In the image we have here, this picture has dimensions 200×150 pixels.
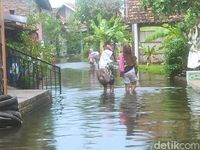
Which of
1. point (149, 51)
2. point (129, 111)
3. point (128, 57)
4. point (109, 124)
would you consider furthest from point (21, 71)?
point (149, 51)

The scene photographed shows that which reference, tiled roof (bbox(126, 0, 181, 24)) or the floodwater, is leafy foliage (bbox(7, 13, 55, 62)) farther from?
tiled roof (bbox(126, 0, 181, 24))

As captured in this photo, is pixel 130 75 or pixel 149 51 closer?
pixel 130 75

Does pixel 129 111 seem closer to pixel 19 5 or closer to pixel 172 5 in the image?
pixel 172 5

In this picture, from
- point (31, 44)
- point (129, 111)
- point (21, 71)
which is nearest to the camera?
point (129, 111)

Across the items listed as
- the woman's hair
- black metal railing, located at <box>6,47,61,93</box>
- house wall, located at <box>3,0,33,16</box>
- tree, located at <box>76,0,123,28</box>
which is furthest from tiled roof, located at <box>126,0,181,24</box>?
tree, located at <box>76,0,123,28</box>

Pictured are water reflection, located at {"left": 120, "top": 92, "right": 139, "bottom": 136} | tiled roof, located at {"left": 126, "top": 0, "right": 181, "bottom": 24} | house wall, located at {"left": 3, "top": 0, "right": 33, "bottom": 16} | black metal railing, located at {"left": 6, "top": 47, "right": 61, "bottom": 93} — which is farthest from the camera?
house wall, located at {"left": 3, "top": 0, "right": 33, "bottom": 16}

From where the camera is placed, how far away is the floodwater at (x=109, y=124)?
846cm

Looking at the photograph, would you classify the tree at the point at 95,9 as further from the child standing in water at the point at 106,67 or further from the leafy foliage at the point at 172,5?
the leafy foliage at the point at 172,5

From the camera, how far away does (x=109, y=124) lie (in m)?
10.5

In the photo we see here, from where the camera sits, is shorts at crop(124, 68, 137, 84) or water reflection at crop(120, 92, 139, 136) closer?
water reflection at crop(120, 92, 139, 136)

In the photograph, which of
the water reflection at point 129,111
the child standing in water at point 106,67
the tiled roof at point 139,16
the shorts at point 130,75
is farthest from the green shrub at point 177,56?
the tiled roof at point 139,16

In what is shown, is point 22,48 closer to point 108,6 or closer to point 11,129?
point 11,129

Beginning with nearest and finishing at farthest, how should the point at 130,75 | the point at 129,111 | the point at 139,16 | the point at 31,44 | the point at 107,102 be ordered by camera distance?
the point at 129,111 → the point at 107,102 → the point at 130,75 → the point at 31,44 → the point at 139,16

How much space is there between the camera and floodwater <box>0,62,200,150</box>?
27.8 feet
